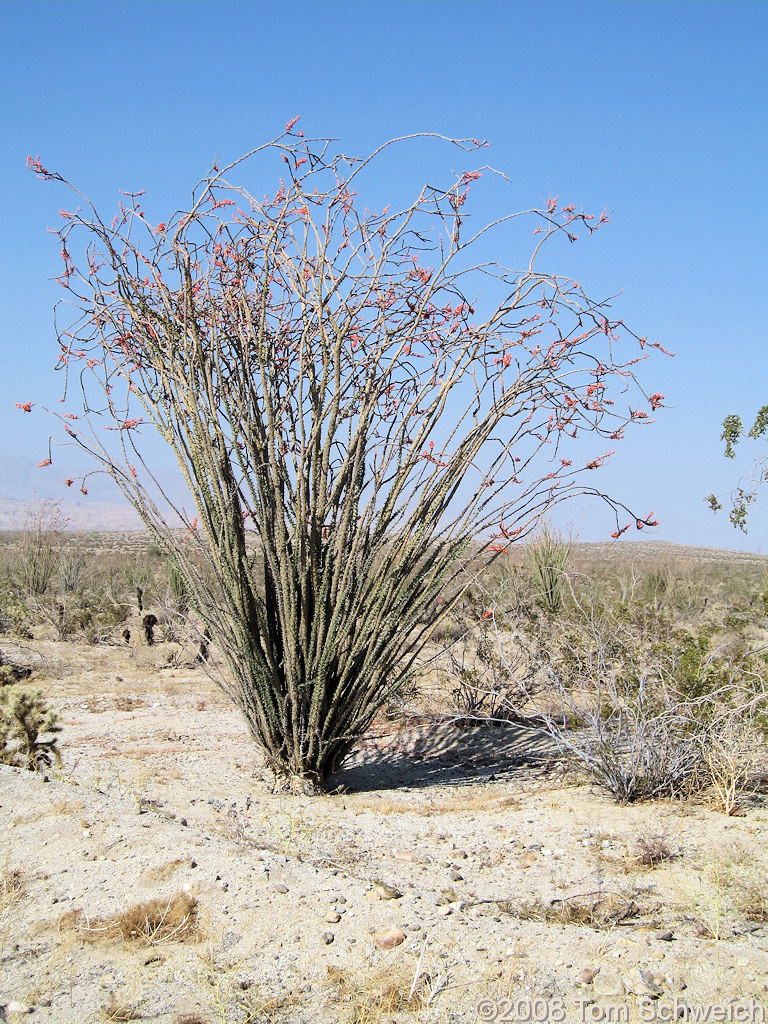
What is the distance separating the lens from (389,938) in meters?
3.03

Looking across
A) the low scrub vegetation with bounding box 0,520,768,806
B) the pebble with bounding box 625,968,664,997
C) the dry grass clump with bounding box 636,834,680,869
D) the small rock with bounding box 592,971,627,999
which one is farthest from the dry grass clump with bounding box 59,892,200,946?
the dry grass clump with bounding box 636,834,680,869

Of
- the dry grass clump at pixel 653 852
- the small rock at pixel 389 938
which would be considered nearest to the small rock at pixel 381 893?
the small rock at pixel 389 938

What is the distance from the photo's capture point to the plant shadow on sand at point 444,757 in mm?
5852

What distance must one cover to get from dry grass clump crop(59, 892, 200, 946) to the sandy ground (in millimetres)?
11

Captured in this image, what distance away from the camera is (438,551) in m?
4.98

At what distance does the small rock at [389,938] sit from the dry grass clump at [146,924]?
2.20ft

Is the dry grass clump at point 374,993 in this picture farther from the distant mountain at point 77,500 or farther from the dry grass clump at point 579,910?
the distant mountain at point 77,500

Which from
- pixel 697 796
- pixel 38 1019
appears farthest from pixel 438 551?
pixel 38 1019

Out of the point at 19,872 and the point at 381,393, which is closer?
the point at 19,872

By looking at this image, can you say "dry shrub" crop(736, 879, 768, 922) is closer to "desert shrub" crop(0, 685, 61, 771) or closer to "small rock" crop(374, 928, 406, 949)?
"small rock" crop(374, 928, 406, 949)

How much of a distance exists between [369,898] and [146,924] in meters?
0.88

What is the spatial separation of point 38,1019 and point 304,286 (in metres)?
3.86

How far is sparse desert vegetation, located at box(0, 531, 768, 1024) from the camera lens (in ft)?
8.92

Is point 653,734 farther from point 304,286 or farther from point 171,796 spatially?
point 304,286
